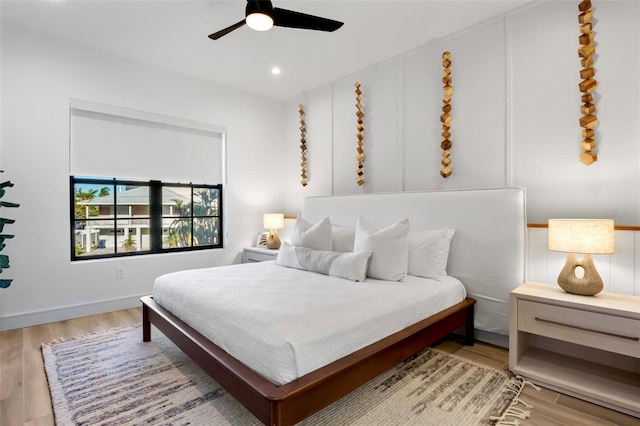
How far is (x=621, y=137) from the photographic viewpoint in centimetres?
229

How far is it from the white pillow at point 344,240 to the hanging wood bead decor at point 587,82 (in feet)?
6.38

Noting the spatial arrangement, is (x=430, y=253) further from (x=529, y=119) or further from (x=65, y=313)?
(x=65, y=313)

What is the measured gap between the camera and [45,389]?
6.68ft

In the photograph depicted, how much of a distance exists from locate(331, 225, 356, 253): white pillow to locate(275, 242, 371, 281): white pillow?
343 mm

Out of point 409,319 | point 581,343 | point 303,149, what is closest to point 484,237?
point 581,343

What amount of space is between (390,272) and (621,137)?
6.23ft

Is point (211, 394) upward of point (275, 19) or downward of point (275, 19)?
downward

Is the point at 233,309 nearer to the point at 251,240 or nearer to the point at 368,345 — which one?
the point at 368,345

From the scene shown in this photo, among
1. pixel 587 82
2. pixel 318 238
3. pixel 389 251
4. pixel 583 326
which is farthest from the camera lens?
pixel 318 238

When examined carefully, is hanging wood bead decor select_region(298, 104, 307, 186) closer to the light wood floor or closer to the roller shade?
the roller shade

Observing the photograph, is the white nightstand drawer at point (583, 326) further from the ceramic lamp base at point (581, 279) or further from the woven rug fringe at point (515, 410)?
the woven rug fringe at point (515, 410)

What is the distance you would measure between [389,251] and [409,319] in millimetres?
622

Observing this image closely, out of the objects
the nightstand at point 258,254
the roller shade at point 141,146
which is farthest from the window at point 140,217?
the nightstand at point 258,254

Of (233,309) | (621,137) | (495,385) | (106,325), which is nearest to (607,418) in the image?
(495,385)
